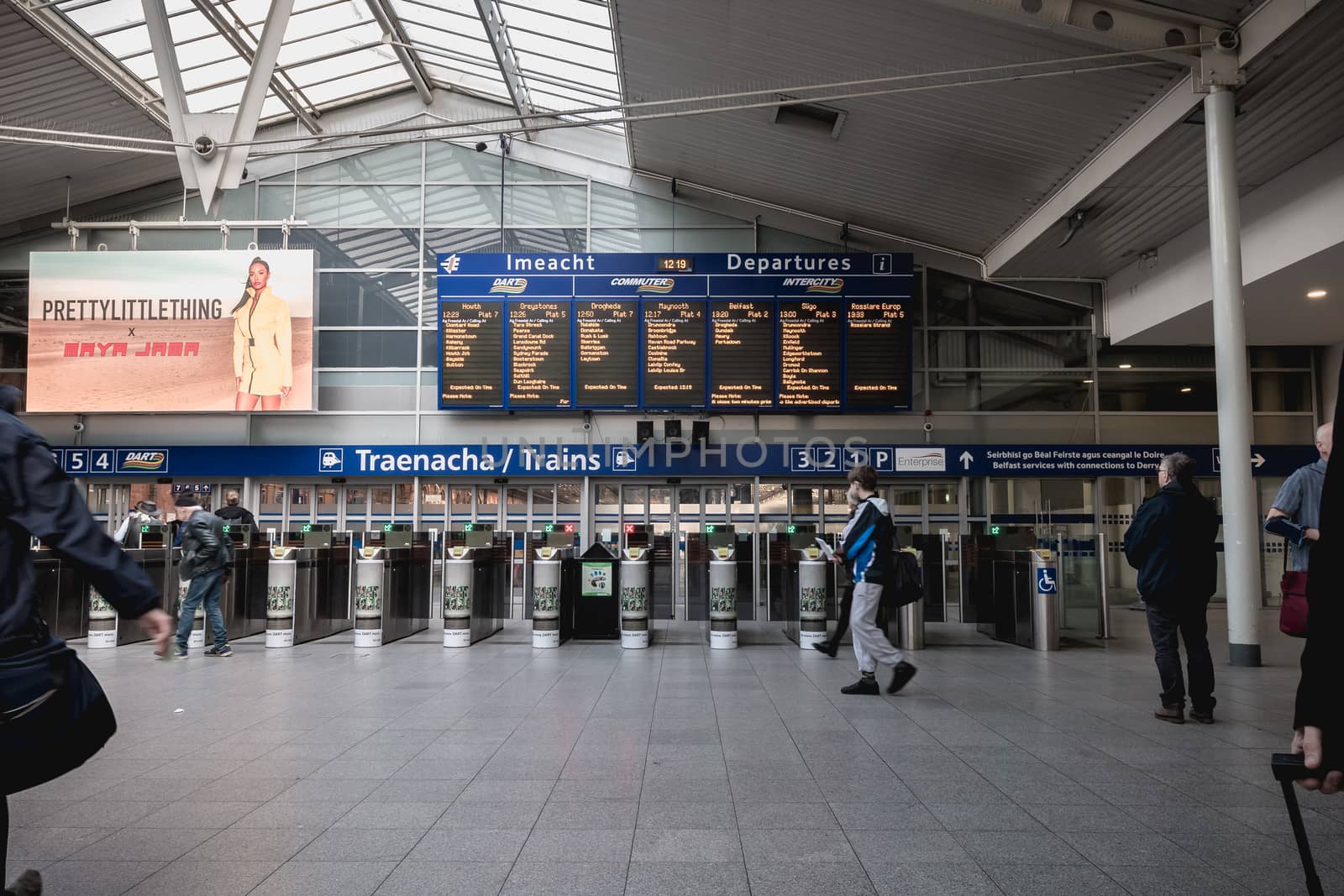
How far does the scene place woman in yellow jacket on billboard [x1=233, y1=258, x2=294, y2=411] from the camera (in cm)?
1401

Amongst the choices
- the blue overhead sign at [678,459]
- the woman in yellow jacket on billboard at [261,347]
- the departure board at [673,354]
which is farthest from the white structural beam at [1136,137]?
the woman in yellow jacket on billboard at [261,347]

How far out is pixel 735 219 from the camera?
15.3m

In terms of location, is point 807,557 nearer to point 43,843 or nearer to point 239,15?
point 43,843

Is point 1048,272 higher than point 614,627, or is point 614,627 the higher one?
point 1048,272

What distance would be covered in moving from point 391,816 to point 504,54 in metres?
12.0

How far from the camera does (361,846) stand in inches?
133

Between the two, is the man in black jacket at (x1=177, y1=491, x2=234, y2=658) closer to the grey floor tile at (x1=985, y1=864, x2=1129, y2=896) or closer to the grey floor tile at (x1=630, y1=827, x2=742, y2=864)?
the grey floor tile at (x1=630, y1=827, x2=742, y2=864)

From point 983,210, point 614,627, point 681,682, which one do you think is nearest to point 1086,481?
point 983,210

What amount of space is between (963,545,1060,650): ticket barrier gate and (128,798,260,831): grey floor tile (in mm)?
8101

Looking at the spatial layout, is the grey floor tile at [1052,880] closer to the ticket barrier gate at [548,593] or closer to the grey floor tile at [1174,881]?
the grey floor tile at [1174,881]

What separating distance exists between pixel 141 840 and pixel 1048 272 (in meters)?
14.5

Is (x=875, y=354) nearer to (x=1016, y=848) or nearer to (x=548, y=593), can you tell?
(x=548, y=593)

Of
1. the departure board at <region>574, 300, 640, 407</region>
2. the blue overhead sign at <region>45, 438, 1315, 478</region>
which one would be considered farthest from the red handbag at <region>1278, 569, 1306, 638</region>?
the blue overhead sign at <region>45, 438, 1315, 478</region>

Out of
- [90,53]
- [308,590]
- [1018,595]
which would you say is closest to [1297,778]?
[1018,595]
